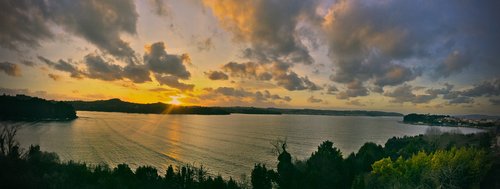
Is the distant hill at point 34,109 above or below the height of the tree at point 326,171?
above

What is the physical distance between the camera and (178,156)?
50.9 m

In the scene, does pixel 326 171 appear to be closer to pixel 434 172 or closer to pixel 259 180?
pixel 259 180

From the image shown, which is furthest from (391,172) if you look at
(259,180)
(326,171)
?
(259,180)

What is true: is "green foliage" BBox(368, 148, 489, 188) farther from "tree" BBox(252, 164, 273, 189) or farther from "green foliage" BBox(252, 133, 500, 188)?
"tree" BBox(252, 164, 273, 189)

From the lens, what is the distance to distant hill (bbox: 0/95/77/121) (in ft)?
322

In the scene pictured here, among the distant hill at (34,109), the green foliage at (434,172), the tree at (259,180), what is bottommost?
the tree at (259,180)

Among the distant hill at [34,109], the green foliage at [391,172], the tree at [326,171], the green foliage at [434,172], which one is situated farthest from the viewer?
the distant hill at [34,109]

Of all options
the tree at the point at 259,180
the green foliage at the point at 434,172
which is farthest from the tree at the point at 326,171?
the tree at the point at 259,180

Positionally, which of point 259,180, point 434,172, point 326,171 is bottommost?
point 259,180

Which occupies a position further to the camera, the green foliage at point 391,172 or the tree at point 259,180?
the tree at point 259,180

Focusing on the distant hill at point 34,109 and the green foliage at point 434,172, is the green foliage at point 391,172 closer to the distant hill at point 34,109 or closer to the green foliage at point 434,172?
the green foliage at point 434,172

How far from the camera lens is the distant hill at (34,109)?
98006 mm

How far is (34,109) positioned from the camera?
114 m

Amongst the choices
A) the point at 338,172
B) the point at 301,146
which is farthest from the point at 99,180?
the point at 301,146
